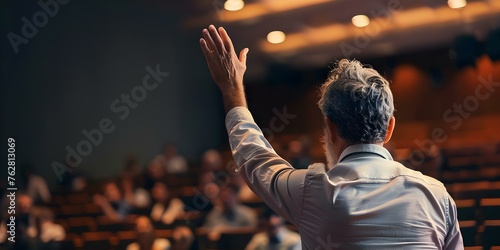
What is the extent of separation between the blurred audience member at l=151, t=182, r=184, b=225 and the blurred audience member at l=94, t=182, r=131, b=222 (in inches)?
10.8

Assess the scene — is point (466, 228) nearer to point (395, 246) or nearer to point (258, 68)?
point (395, 246)

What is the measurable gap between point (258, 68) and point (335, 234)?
6012mm

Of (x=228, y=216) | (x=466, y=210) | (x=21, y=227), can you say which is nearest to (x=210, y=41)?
(x=466, y=210)

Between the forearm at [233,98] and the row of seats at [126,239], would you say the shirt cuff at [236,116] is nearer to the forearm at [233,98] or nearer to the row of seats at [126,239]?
the forearm at [233,98]

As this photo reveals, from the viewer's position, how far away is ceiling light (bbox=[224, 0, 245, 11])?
6.68m

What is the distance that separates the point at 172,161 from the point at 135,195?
2.07 feet

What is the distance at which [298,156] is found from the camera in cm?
525

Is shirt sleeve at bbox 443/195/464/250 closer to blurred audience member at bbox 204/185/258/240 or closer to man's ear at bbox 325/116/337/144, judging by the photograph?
man's ear at bbox 325/116/337/144

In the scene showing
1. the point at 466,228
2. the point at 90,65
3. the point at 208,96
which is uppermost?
the point at 90,65

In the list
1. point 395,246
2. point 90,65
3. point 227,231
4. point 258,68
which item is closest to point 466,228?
point 227,231

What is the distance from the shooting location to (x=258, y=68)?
22.7ft

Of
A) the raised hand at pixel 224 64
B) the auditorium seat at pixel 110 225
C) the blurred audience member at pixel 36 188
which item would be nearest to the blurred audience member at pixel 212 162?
the auditorium seat at pixel 110 225

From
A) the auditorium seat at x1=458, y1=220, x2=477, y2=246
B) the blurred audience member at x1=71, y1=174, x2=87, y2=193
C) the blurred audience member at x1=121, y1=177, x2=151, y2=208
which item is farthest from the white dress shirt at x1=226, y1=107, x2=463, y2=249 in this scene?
the blurred audience member at x1=71, y1=174, x2=87, y2=193

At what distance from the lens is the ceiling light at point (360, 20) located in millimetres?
5784
